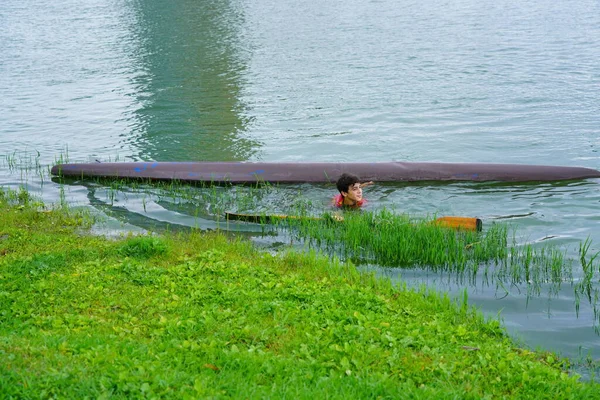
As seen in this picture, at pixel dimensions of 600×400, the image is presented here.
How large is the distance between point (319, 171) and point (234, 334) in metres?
6.59

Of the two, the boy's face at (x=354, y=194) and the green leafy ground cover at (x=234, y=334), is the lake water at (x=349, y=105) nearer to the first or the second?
the boy's face at (x=354, y=194)

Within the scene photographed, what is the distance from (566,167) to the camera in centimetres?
1161

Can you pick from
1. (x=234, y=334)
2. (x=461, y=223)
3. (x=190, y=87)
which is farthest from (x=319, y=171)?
(x=190, y=87)

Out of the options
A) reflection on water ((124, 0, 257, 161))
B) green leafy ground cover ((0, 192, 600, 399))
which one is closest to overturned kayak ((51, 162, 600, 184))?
reflection on water ((124, 0, 257, 161))

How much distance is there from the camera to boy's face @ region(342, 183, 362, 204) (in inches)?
416

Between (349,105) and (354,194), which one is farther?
(349,105)

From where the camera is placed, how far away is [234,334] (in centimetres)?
577

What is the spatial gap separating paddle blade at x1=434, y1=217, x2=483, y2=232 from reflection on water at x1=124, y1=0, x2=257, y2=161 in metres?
6.00

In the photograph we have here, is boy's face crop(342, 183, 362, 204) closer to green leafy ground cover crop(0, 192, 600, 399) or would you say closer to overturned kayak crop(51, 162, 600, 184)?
overturned kayak crop(51, 162, 600, 184)

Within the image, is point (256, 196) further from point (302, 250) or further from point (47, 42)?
point (47, 42)

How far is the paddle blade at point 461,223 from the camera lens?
29.2ft

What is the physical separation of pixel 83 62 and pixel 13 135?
33.7ft

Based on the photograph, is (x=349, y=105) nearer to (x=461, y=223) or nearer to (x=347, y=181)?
(x=347, y=181)

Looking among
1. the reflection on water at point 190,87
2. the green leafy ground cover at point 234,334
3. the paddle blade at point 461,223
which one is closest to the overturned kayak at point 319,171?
the reflection on water at point 190,87
